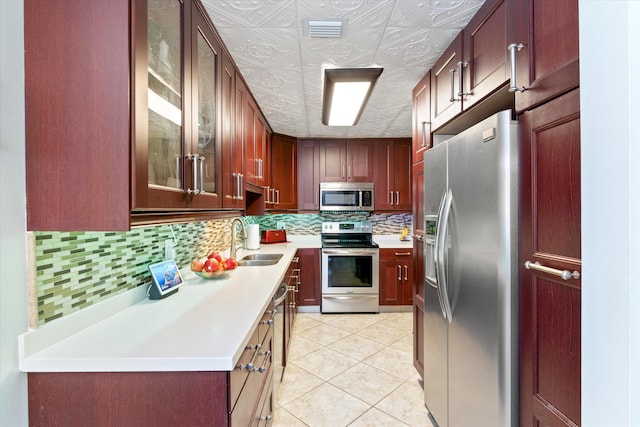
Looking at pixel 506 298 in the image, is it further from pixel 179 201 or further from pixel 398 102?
pixel 398 102

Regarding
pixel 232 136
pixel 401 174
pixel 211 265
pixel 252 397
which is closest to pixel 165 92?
pixel 232 136

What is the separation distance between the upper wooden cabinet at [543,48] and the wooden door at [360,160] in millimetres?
2764

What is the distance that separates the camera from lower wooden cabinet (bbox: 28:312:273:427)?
0.82 meters

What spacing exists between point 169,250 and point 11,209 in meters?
0.86

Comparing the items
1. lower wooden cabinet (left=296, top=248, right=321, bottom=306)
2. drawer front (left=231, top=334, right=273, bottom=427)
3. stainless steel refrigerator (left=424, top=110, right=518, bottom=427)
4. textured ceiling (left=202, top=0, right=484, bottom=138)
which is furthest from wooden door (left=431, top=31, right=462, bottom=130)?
lower wooden cabinet (left=296, top=248, right=321, bottom=306)

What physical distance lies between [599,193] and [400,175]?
3.47 meters

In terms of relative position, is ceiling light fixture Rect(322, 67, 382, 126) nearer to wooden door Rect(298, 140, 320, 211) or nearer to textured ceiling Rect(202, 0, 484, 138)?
textured ceiling Rect(202, 0, 484, 138)

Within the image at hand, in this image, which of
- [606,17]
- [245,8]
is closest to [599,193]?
[606,17]

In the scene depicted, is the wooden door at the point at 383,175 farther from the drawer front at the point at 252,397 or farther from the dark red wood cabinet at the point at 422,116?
the drawer front at the point at 252,397

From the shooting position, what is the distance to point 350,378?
217 cm

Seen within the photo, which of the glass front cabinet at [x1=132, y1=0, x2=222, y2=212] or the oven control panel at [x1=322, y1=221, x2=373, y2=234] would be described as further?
the oven control panel at [x1=322, y1=221, x2=373, y2=234]

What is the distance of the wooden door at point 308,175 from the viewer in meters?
3.86

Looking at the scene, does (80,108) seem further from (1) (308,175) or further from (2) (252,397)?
(1) (308,175)

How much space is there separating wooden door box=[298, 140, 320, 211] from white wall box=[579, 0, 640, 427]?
3.38 meters
